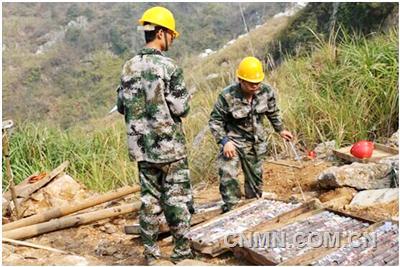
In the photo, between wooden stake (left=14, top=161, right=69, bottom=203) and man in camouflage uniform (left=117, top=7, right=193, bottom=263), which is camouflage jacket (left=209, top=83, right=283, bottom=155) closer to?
man in camouflage uniform (left=117, top=7, right=193, bottom=263)

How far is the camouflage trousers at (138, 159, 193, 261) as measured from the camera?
145 inches

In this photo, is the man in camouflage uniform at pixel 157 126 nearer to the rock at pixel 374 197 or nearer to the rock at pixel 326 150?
the rock at pixel 374 197

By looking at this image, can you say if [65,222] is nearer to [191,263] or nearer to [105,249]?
[105,249]

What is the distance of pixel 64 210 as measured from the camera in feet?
16.6

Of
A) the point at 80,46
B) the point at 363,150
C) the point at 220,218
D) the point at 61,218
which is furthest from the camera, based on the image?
the point at 80,46

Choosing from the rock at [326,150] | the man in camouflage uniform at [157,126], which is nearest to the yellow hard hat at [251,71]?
the man in camouflage uniform at [157,126]

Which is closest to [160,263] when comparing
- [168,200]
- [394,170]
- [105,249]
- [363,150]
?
[168,200]

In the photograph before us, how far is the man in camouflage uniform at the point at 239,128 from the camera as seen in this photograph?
449cm

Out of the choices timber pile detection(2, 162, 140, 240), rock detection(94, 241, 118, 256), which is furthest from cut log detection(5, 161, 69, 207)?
rock detection(94, 241, 118, 256)

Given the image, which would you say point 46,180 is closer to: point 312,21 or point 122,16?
point 312,21

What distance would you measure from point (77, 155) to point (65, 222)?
9.55ft

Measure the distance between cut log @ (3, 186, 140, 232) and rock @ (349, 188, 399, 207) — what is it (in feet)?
7.54

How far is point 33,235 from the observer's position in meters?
4.70

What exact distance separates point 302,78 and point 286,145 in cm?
124
